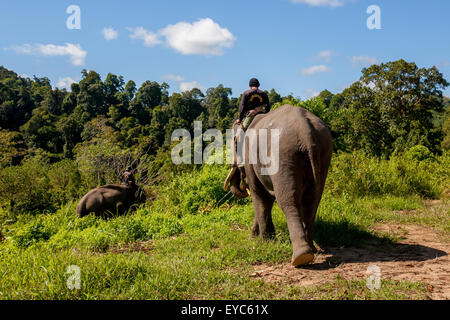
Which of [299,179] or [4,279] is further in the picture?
[299,179]

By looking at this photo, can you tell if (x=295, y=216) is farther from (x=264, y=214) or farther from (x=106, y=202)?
(x=106, y=202)

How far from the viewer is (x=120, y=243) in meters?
5.16

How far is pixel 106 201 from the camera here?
26.1ft

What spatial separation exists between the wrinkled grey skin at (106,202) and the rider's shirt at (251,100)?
172 inches

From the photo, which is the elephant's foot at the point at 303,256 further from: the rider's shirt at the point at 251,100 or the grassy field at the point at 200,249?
the rider's shirt at the point at 251,100

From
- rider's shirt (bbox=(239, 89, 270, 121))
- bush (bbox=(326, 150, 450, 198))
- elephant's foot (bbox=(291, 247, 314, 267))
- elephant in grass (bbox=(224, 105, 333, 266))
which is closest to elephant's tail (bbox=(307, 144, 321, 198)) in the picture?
elephant in grass (bbox=(224, 105, 333, 266))

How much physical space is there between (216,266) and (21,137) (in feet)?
132

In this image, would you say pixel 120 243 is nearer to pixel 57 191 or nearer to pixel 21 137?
pixel 57 191

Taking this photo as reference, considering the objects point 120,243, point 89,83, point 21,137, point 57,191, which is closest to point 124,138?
point 21,137

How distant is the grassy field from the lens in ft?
9.68

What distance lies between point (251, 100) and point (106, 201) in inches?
184

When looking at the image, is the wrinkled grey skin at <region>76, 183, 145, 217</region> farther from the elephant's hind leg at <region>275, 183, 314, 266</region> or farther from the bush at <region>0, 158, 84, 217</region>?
the elephant's hind leg at <region>275, 183, 314, 266</region>

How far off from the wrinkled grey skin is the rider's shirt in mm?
4366

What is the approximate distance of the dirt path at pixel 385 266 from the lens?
3184mm
